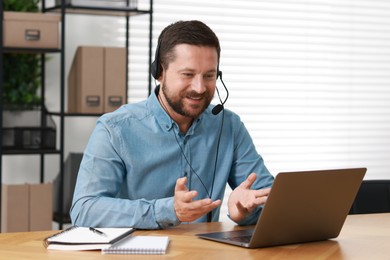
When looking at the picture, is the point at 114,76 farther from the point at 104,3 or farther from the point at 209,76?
the point at 209,76

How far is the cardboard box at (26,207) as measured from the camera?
12.0 feet

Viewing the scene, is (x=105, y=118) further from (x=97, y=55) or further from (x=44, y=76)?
(x=44, y=76)

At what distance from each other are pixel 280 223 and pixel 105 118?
764mm

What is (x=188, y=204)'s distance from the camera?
6.57ft

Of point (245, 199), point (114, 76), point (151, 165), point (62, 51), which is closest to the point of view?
point (245, 199)

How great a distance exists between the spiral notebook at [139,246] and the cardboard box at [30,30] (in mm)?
1974

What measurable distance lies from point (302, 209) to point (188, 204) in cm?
30

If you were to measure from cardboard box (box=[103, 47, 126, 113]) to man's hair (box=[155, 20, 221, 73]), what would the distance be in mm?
1423

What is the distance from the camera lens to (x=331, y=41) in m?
4.85

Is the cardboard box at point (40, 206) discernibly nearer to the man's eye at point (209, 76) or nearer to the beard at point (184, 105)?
the beard at point (184, 105)

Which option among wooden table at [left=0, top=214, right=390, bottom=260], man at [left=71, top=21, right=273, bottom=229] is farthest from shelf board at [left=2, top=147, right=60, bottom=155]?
wooden table at [left=0, top=214, right=390, bottom=260]

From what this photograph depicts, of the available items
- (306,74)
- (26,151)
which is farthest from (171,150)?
(306,74)

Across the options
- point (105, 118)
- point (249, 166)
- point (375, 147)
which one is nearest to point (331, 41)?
point (375, 147)

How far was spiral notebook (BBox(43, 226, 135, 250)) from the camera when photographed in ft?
5.96
